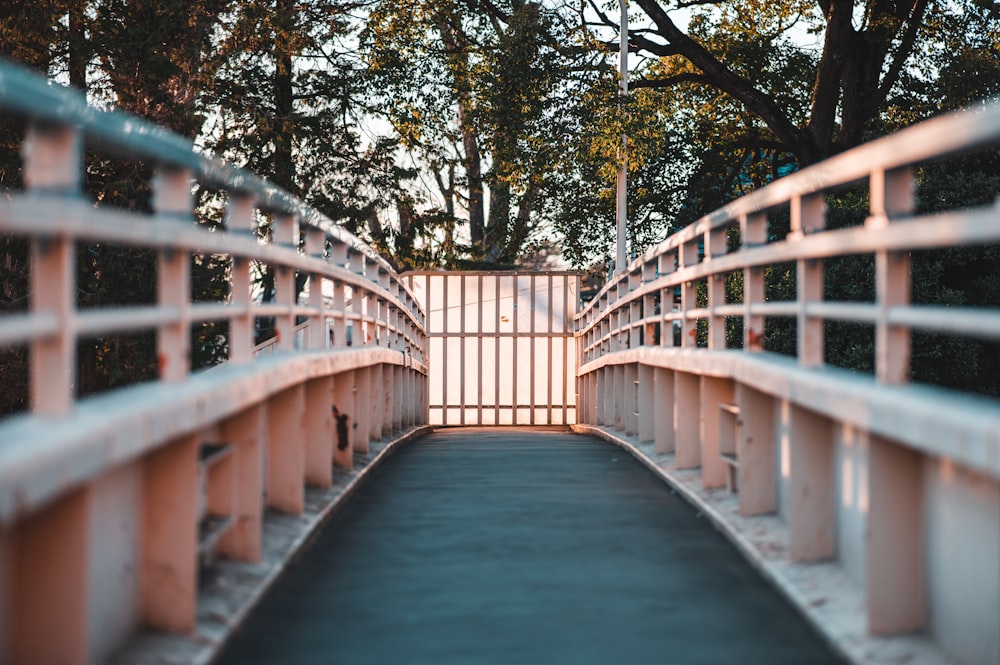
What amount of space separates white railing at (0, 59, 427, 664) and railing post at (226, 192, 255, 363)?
1 cm

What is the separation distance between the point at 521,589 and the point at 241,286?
186 centimetres

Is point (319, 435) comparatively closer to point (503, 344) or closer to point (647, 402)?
point (647, 402)

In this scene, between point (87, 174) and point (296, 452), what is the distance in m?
19.0

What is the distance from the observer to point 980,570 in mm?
4523

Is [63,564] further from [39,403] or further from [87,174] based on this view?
[87,174]

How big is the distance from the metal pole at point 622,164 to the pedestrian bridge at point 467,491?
55.8 feet

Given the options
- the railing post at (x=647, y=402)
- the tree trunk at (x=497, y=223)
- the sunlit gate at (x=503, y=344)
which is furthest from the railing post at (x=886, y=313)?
the tree trunk at (x=497, y=223)

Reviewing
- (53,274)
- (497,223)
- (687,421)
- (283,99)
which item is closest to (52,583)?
(53,274)

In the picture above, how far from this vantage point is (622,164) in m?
27.3

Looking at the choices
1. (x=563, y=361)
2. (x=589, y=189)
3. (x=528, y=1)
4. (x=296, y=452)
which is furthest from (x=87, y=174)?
(x=296, y=452)

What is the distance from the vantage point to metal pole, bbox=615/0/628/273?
26891 millimetres

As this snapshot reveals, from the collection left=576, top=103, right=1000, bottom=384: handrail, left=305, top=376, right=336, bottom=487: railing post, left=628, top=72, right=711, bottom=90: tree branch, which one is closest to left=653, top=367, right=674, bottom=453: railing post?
left=576, top=103, right=1000, bottom=384: handrail

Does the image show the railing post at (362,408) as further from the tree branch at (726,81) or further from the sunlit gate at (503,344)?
the sunlit gate at (503,344)

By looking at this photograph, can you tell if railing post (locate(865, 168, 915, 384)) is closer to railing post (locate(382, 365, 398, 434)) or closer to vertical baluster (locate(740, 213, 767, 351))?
vertical baluster (locate(740, 213, 767, 351))
